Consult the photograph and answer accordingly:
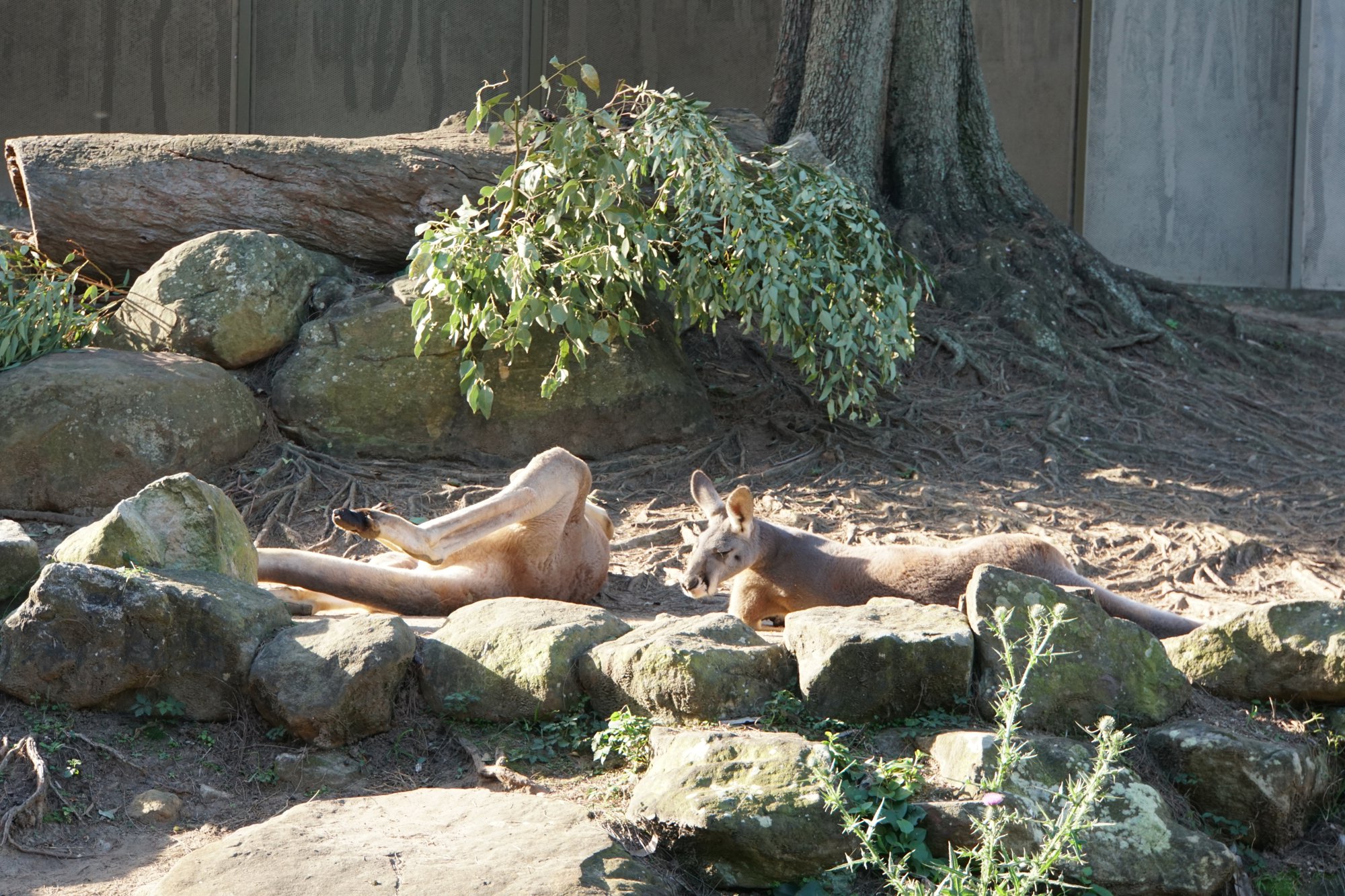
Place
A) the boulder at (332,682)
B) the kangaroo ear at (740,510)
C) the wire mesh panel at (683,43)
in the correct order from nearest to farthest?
the boulder at (332,682), the kangaroo ear at (740,510), the wire mesh panel at (683,43)

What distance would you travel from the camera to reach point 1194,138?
1271 centimetres

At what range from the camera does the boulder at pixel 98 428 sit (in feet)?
21.5

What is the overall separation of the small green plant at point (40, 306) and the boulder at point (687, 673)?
430 cm

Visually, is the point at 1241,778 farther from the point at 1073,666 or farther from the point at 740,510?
the point at 740,510

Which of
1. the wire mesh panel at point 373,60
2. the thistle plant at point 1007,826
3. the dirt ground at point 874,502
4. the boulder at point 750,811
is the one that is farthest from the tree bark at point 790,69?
the boulder at point 750,811

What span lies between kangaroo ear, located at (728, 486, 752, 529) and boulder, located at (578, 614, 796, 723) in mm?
860

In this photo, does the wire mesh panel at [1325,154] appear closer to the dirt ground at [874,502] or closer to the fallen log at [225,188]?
the dirt ground at [874,502]

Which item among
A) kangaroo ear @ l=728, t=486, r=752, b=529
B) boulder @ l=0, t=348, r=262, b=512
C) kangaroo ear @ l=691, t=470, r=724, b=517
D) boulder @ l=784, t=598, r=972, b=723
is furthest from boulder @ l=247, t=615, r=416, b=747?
boulder @ l=0, t=348, r=262, b=512

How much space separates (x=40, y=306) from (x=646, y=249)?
318 cm

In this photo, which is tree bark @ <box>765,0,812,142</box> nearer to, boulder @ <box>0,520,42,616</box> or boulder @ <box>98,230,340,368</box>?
boulder @ <box>98,230,340,368</box>

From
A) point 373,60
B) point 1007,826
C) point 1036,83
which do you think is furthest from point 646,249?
point 1036,83

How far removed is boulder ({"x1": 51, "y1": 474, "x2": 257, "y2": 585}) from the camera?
4227 millimetres

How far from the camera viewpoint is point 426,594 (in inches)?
209

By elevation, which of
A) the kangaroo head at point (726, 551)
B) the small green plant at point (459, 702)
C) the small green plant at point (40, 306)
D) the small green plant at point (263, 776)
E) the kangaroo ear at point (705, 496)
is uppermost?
the small green plant at point (40, 306)
